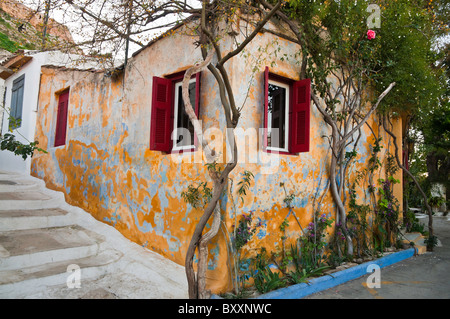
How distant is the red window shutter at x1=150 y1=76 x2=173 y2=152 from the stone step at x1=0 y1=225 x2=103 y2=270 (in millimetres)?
2170

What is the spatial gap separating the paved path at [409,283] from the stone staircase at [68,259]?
7.54 feet

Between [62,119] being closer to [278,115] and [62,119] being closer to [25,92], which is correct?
[25,92]

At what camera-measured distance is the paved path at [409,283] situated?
14.8 ft

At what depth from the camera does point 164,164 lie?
5016mm

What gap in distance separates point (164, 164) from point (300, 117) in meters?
2.26

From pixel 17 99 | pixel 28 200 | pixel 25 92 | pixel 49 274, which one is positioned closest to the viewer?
pixel 49 274

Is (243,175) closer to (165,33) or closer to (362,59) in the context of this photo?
(165,33)

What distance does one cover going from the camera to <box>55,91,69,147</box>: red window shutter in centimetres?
806

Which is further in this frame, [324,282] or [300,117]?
[300,117]

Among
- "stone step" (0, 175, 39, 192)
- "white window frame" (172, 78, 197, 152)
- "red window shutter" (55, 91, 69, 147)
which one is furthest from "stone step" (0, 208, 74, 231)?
"white window frame" (172, 78, 197, 152)

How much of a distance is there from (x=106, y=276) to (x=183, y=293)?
4.30 feet

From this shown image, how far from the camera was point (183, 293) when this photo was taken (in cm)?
416

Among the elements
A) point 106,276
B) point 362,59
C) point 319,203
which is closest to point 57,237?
point 106,276

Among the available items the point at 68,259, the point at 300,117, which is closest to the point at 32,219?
the point at 68,259
